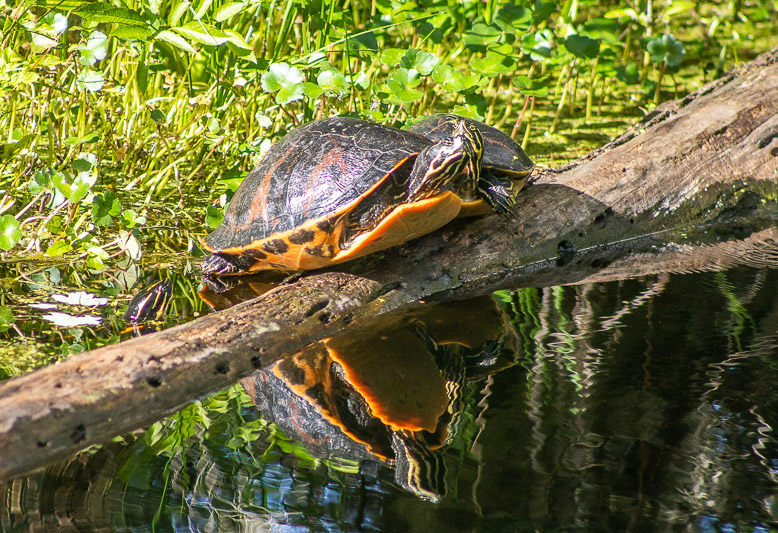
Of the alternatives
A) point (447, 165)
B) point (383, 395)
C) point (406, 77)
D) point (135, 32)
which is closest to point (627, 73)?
point (406, 77)

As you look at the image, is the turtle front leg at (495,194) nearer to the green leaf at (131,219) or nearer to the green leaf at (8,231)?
the green leaf at (131,219)

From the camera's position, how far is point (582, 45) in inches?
150

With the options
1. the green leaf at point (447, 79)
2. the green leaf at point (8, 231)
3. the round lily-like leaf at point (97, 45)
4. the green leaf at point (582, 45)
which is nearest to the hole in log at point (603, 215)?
the green leaf at point (447, 79)

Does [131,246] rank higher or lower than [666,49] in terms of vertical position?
lower

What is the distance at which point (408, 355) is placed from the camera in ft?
6.66

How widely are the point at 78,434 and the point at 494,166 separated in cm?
156

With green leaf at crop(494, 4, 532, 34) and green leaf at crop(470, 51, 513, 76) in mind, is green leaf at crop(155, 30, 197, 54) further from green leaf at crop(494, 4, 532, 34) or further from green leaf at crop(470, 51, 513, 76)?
green leaf at crop(494, 4, 532, 34)

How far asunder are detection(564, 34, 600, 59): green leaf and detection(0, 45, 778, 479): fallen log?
0.67 m

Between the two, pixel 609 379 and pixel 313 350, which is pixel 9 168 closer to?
pixel 313 350

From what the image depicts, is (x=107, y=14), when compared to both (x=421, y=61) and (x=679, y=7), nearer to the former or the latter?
(x=421, y=61)

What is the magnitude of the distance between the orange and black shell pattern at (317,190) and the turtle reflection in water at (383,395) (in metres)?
0.35

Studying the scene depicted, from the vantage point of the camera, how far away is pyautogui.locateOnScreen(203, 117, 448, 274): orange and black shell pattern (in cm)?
221

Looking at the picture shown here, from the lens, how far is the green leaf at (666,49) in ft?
13.9

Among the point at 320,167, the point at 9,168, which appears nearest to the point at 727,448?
the point at 320,167
